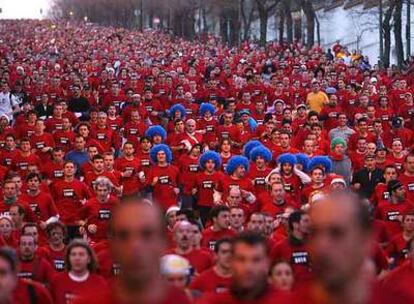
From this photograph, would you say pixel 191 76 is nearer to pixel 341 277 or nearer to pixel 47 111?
pixel 47 111

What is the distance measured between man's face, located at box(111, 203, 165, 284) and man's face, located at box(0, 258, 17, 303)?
1642 millimetres

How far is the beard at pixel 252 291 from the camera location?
16.7 feet

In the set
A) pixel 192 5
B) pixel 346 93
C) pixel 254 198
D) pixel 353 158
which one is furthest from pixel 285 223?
pixel 192 5

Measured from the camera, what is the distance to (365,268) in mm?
4281

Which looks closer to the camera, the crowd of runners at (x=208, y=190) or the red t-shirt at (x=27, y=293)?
the crowd of runners at (x=208, y=190)

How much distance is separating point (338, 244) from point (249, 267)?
4.58ft

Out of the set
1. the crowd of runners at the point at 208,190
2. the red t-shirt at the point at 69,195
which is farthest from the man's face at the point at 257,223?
the red t-shirt at the point at 69,195

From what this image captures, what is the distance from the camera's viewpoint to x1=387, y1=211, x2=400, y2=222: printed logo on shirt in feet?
42.8

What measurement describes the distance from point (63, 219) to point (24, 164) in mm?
3353

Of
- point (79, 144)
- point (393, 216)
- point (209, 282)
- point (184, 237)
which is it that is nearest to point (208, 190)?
point (79, 144)

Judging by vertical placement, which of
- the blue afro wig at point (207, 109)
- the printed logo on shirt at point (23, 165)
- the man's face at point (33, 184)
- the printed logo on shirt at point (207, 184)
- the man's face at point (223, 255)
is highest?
the blue afro wig at point (207, 109)

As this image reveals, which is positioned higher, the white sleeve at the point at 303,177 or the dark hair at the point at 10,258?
the white sleeve at the point at 303,177

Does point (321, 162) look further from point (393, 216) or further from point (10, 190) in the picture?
point (10, 190)

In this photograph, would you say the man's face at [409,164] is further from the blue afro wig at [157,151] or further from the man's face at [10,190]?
the man's face at [10,190]
